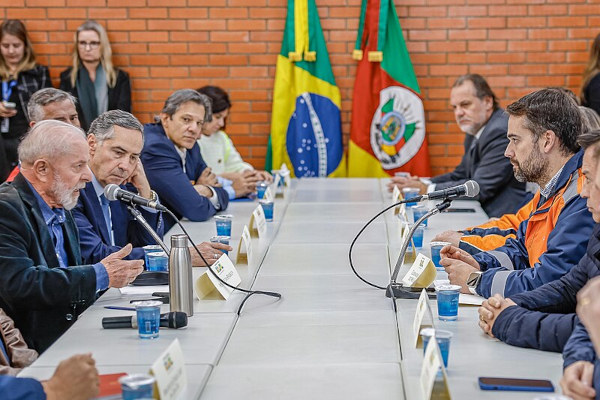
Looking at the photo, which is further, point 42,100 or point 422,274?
point 42,100

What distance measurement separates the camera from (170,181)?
420 cm

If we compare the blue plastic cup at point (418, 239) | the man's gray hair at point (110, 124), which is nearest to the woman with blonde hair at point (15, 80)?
the man's gray hair at point (110, 124)

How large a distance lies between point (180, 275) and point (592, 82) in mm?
4478

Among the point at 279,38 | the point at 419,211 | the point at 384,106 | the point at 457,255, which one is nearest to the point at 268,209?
the point at 419,211

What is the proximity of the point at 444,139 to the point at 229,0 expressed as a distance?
1946mm

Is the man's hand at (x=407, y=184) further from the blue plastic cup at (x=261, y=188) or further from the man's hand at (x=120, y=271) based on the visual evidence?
the man's hand at (x=120, y=271)

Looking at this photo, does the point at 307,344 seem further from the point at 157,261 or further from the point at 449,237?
the point at 449,237

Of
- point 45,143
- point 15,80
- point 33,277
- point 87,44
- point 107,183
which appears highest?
point 87,44

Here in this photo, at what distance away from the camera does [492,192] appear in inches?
187

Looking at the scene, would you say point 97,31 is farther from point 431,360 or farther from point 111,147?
point 431,360

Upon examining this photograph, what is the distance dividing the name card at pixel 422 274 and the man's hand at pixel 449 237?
0.70 meters

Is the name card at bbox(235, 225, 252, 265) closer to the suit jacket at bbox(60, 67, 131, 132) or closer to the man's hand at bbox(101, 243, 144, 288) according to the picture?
the man's hand at bbox(101, 243, 144, 288)

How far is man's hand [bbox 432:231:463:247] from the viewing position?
3.36 metres

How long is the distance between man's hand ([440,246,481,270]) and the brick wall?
377 centimetres
